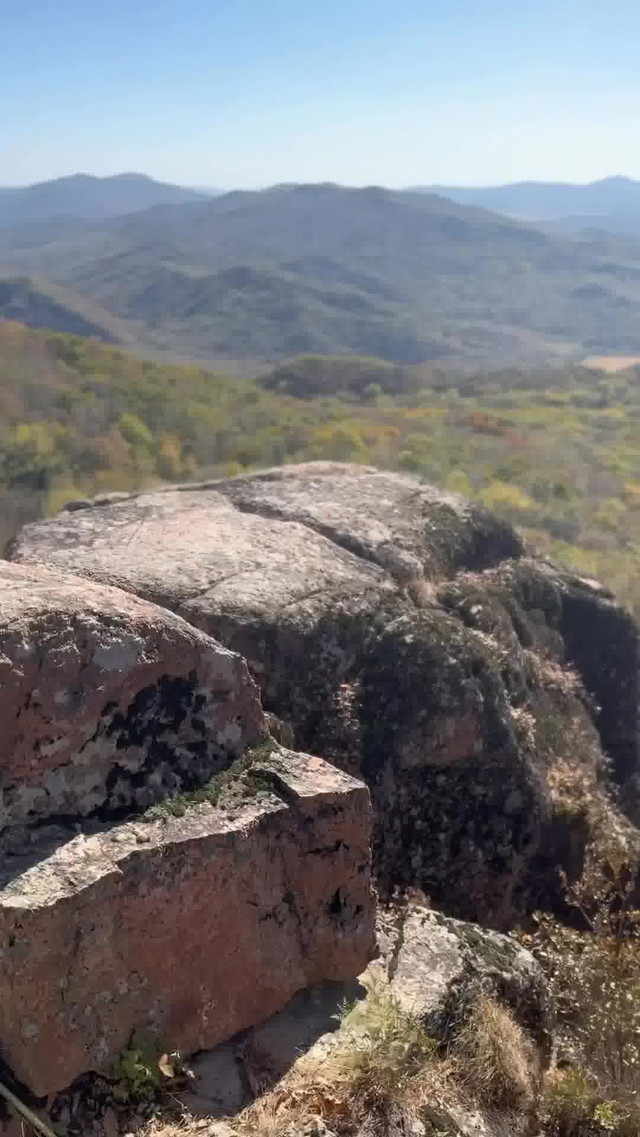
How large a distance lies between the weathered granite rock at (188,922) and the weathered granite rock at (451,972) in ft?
0.91

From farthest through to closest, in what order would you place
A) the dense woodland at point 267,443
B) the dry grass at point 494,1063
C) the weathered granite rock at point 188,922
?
the dense woodland at point 267,443, the dry grass at point 494,1063, the weathered granite rock at point 188,922

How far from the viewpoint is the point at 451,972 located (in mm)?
5293

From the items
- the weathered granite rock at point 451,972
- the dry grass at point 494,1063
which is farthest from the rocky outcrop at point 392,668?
the dry grass at point 494,1063

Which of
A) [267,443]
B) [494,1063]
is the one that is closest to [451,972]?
[494,1063]

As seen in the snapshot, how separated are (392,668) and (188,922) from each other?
2.94 m

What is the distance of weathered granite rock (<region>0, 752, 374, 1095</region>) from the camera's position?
4.07 meters

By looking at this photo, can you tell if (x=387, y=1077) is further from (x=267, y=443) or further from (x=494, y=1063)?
(x=267, y=443)

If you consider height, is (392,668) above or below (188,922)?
above

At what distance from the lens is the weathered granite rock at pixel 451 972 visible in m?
5.05

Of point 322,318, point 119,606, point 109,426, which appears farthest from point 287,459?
point 322,318

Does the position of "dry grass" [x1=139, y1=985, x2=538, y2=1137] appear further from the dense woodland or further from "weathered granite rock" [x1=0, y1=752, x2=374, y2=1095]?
the dense woodland

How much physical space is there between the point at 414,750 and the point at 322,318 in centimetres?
14660

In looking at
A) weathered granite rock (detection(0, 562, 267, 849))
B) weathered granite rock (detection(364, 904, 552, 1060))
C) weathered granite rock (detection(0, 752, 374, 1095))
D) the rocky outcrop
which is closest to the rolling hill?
the rocky outcrop

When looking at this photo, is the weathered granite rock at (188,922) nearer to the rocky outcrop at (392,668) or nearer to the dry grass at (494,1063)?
the dry grass at (494,1063)
